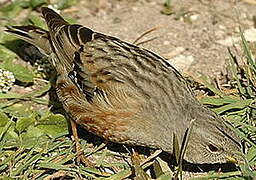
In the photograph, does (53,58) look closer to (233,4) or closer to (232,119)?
(232,119)

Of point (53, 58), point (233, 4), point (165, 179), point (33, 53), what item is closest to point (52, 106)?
point (53, 58)

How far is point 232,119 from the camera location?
5.46 m

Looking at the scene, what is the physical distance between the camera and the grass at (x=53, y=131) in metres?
5.07

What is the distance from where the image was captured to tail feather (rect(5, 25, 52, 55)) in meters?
5.73

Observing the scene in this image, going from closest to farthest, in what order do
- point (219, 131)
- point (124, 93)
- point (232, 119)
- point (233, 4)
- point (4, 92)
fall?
point (219, 131) < point (124, 93) < point (232, 119) < point (4, 92) < point (233, 4)

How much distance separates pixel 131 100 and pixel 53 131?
869 mm

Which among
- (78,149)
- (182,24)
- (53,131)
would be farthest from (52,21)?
(182,24)

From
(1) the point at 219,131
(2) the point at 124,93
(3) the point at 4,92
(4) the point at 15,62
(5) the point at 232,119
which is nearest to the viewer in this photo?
(1) the point at 219,131

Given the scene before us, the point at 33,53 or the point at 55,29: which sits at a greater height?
the point at 55,29

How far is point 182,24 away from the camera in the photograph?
6871 mm

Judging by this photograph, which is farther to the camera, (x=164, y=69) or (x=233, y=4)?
(x=233, y=4)

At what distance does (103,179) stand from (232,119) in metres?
1.19

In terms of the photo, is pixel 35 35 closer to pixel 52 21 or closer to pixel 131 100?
pixel 52 21

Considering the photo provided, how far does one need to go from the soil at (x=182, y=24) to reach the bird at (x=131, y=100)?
1156 millimetres
